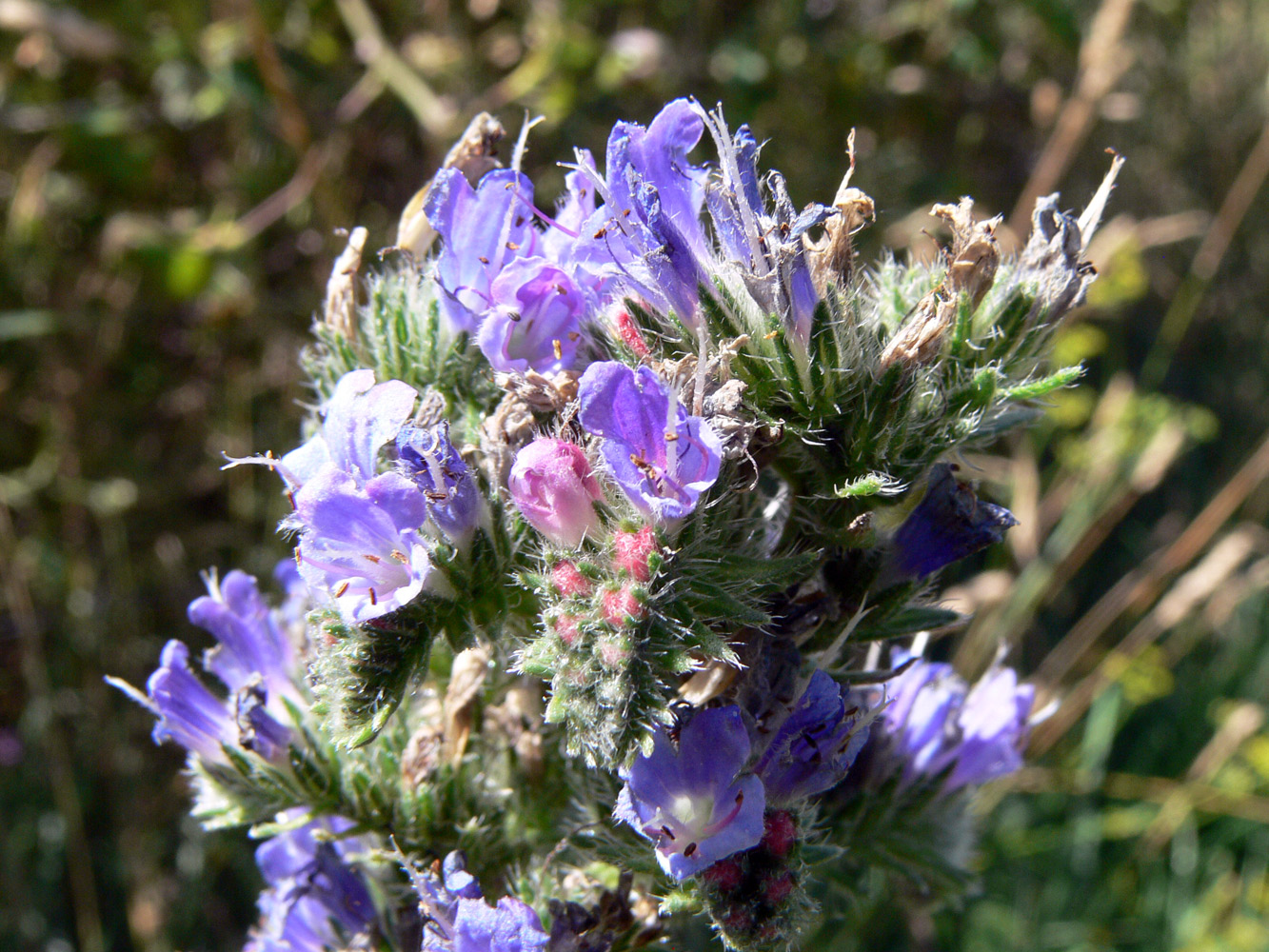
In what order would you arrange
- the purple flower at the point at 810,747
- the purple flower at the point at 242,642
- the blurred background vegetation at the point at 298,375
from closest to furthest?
1. the purple flower at the point at 810,747
2. the purple flower at the point at 242,642
3. the blurred background vegetation at the point at 298,375

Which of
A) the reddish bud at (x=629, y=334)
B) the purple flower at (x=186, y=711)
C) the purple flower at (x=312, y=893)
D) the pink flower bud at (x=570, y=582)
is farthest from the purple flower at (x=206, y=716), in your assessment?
the reddish bud at (x=629, y=334)

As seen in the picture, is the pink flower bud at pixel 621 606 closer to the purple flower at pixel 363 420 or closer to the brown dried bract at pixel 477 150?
the purple flower at pixel 363 420

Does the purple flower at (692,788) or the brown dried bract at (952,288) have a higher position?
the brown dried bract at (952,288)

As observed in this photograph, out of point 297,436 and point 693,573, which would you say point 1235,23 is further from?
point 693,573

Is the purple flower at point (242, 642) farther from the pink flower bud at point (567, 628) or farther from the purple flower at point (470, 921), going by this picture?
the pink flower bud at point (567, 628)

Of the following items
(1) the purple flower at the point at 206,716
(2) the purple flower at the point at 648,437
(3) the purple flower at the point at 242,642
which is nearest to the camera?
(2) the purple flower at the point at 648,437

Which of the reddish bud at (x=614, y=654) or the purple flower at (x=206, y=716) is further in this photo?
the purple flower at (x=206, y=716)

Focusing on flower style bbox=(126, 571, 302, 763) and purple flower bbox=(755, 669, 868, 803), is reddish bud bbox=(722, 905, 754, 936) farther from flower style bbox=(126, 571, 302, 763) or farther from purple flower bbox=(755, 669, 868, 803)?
flower style bbox=(126, 571, 302, 763)

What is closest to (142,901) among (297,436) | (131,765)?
(131,765)

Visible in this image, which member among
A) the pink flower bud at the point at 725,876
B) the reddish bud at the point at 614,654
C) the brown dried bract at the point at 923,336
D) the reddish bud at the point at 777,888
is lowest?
the reddish bud at the point at 777,888
